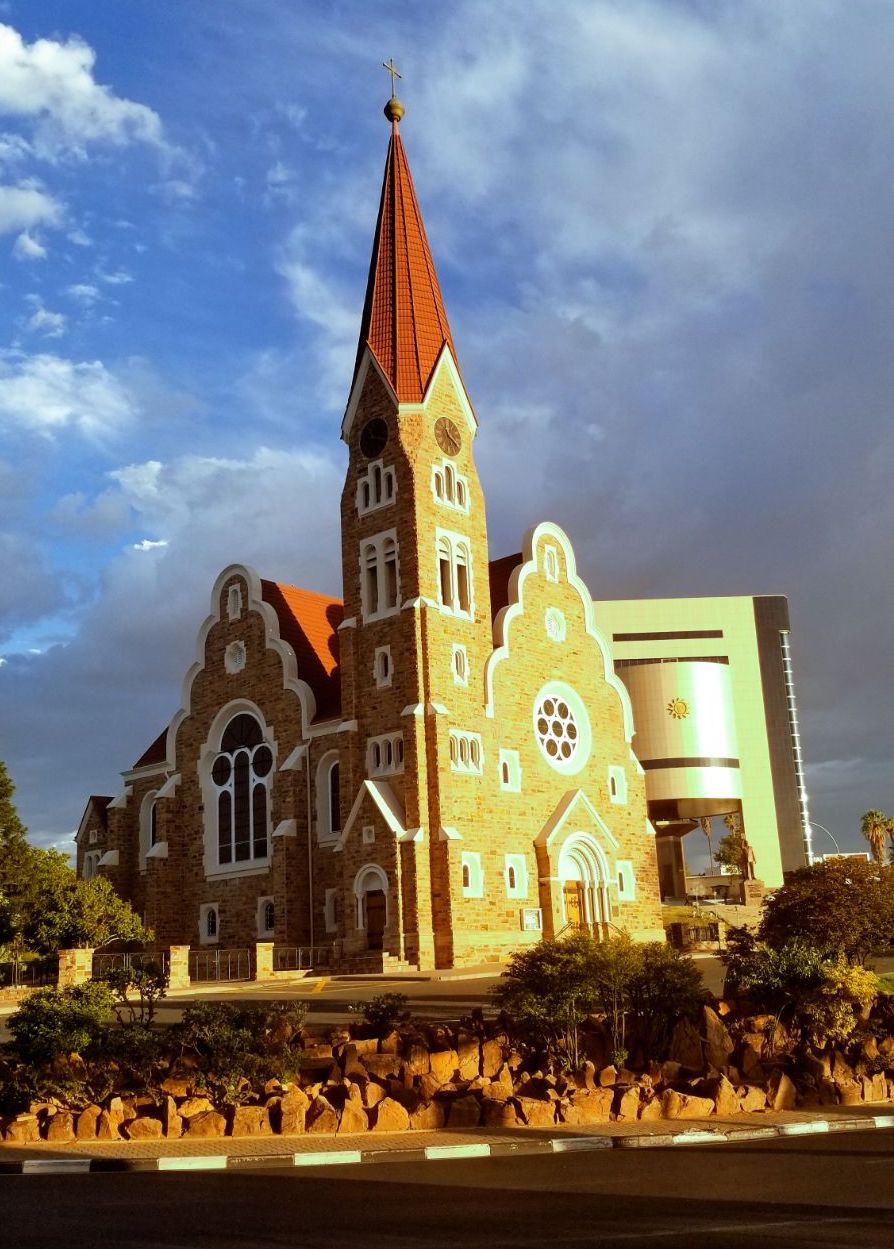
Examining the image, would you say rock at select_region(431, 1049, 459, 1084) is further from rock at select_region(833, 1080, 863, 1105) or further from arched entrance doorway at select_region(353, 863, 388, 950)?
arched entrance doorway at select_region(353, 863, 388, 950)

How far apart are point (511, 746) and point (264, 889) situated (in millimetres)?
10190

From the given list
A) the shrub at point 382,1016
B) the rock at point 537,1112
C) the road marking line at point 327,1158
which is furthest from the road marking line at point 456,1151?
the shrub at point 382,1016

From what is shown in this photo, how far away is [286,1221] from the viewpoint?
9.62 m

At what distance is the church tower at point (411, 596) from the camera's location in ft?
127

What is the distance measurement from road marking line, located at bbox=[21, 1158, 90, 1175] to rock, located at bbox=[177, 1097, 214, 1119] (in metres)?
1.65

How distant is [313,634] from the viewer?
157 ft

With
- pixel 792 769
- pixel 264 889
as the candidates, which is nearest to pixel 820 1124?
pixel 264 889

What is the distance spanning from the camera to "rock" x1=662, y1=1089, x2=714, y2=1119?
14523mm

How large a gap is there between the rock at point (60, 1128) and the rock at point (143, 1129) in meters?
0.61

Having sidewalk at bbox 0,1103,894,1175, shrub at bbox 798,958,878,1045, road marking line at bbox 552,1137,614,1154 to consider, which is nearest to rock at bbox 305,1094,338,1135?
sidewalk at bbox 0,1103,894,1175

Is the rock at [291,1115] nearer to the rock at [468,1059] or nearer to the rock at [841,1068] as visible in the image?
the rock at [468,1059]

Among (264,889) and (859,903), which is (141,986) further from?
(264,889)

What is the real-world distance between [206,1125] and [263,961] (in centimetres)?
2443

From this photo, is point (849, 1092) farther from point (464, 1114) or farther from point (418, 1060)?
point (418, 1060)
